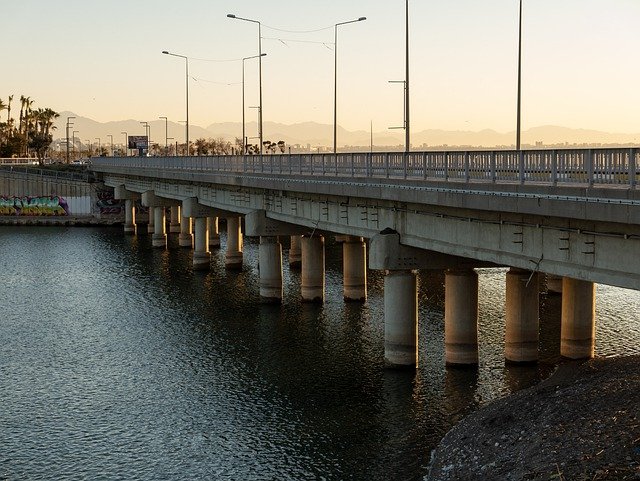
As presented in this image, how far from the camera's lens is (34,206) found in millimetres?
120375

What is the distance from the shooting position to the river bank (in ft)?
72.3

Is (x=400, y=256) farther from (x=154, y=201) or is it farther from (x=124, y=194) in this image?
(x=124, y=194)

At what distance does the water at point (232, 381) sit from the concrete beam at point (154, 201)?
2764cm

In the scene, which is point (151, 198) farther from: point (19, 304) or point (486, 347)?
point (486, 347)

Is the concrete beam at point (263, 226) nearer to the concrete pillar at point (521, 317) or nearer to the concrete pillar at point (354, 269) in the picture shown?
the concrete pillar at point (354, 269)

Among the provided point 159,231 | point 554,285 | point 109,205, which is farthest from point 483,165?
point 109,205

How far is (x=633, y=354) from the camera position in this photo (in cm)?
3744

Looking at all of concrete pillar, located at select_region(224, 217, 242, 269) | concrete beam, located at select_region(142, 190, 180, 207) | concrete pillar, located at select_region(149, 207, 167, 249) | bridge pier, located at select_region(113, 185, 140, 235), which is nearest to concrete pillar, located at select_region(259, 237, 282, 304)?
concrete pillar, located at select_region(224, 217, 242, 269)

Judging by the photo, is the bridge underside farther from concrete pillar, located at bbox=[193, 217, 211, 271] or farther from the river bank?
concrete pillar, located at bbox=[193, 217, 211, 271]

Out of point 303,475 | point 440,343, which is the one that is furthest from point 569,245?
point 440,343

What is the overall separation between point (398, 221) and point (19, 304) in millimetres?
27836

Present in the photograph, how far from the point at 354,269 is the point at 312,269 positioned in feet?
7.43

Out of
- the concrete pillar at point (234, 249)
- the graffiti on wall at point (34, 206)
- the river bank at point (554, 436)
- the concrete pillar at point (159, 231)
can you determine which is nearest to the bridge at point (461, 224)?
the river bank at point (554, 436)

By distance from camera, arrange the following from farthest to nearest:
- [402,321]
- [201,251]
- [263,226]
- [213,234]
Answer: [213,234]
[201,251]
[263,226]
[402,321]
